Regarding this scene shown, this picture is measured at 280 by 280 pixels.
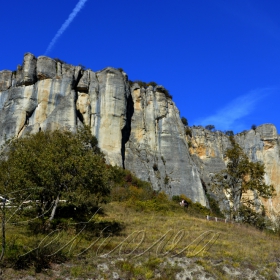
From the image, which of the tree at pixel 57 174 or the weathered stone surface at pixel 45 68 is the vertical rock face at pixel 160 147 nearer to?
the weathered stone surface at pixel 45 68

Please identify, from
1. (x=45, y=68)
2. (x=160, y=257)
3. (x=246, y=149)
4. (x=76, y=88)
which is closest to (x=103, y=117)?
(x=76, y=88)

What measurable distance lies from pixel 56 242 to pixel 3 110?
3553 cm

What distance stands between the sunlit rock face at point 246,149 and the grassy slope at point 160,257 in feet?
124

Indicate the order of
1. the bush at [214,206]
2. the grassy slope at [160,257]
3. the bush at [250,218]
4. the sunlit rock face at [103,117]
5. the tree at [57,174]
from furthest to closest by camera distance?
the bush at [214,206]
the sunlit rock face at [103,117]
the bush at [250,218]
the tree at [57,174]
the grassy slope at [160,257]

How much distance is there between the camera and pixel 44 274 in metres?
11.0

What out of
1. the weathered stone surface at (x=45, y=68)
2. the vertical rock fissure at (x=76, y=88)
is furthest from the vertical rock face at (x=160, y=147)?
the weathered stone surface at (x=45, y=68)

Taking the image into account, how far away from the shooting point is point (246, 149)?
62.9 metres

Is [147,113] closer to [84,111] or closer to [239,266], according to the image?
[84,111]

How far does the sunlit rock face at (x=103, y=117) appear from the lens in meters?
43.4

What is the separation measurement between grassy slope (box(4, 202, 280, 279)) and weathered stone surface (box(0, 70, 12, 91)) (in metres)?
34.7

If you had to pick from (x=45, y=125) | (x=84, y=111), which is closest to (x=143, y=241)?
(x=45, y=125)

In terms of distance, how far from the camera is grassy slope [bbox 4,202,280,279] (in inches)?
465

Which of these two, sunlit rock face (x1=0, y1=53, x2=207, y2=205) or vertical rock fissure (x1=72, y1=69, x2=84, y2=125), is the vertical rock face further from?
vertical rock fissure (x1=72, y1=69, x2=84, y2=125)

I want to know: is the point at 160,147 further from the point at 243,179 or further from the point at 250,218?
the point at 250,218
